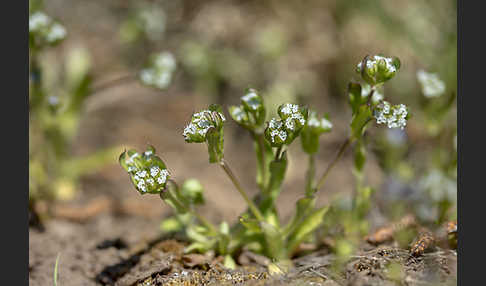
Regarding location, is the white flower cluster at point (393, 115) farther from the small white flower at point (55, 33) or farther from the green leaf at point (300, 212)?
the small white flower at point (55, 33)

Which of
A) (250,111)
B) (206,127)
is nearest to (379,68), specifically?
(250,111)

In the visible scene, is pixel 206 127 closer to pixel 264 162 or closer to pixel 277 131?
pixel 277 131

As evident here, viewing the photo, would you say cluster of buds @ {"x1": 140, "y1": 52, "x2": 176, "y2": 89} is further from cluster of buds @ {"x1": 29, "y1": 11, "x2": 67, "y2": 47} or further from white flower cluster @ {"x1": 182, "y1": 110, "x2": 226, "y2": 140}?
white flower cluster @ {"x1": 182, "y1": 110, "x2": 226, "y2": 140}

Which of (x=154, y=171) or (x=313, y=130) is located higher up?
(x=313, y=130)

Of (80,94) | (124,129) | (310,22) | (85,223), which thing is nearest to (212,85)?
(124,129)

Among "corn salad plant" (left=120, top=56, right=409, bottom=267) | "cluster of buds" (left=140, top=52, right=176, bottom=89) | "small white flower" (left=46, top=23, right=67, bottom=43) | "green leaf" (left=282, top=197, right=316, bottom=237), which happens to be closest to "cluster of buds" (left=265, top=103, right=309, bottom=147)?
"corn salad plant" (left=120, top=56, right=409, bottom=267)
